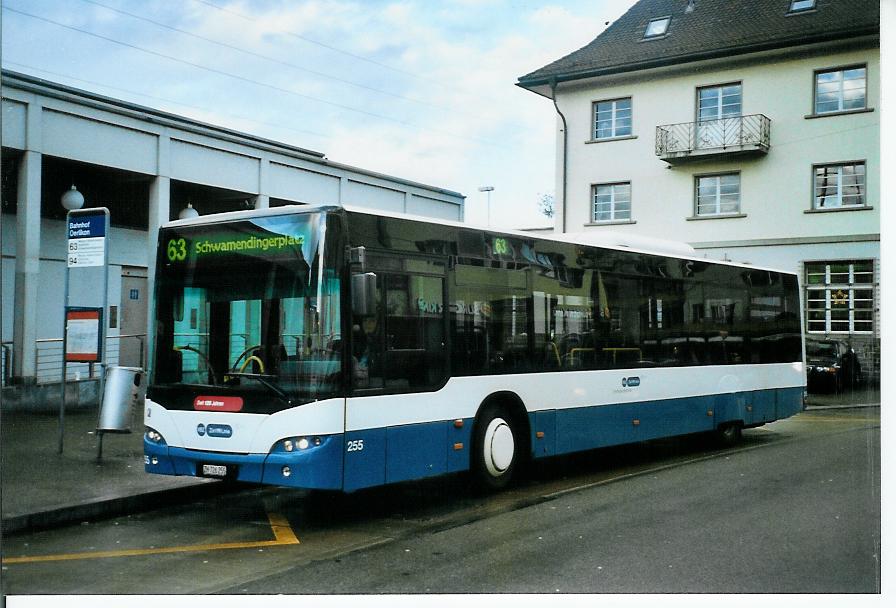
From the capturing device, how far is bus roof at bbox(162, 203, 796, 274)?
819 centimetres

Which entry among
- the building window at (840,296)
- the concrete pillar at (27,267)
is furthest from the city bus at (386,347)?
the concrete pillar at (27,267)

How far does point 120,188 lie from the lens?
1162 cm

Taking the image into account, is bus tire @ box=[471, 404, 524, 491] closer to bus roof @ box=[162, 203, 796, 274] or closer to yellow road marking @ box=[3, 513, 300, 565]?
bus roof @ box=[162, 203, 796, 274]

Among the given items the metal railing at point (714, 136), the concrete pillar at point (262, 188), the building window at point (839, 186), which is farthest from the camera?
the concrete pillar at point (262, 188)

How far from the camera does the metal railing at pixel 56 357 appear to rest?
1044cm

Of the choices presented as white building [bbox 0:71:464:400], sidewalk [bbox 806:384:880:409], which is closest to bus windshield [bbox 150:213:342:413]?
white building [bbox 0:71:464:400]

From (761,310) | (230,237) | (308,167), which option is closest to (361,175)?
(308,167)

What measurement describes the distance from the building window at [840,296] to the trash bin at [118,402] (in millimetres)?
7396

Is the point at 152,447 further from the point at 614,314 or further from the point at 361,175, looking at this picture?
the point at 614,314

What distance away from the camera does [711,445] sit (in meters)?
13.6

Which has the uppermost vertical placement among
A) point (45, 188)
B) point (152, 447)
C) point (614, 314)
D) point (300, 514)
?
point (45, 188)

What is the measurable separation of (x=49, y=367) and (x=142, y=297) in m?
1.43

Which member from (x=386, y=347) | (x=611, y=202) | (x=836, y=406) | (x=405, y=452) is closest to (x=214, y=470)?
(x=405, y=452)

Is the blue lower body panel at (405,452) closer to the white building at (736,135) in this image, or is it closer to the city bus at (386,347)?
the city bus at (386,347)
